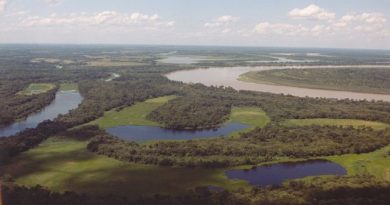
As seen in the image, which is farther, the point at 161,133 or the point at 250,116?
the point at 250,116

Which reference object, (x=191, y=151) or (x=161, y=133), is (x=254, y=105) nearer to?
(x=161, y=133)

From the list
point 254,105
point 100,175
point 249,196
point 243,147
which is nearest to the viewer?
point 249,196

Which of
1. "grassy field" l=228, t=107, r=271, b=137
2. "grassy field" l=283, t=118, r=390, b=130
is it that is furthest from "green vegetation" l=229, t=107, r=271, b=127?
"grassy field" l=283, t=118, r=390, b=130

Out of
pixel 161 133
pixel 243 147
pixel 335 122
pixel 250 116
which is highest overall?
pixel 243 147

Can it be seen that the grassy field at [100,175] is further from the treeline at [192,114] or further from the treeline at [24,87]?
the treeline at [24,87]

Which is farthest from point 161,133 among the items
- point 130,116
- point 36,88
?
point 36,88

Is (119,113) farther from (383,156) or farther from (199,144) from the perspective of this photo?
(383,156)

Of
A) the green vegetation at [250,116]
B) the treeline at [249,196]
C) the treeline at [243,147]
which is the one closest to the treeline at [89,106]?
the treeline at [243,147]
